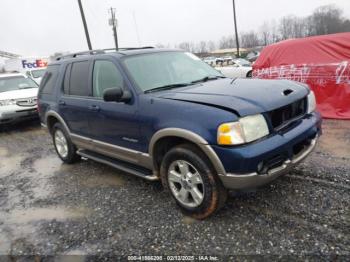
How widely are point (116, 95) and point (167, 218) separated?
148 centimetres

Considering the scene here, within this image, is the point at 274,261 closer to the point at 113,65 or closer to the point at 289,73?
the point at 113,65

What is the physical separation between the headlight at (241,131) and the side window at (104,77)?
1603 mm

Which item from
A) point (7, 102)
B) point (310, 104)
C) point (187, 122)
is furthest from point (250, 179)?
point (7, 102)

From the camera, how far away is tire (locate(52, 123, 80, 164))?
5.39 metres

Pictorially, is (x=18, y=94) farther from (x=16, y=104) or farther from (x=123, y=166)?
(x=123, y=166)

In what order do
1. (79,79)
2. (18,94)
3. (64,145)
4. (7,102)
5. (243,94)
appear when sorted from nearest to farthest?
(243,94) < (79,79) < (64,145) < (7,102) < (18,94)

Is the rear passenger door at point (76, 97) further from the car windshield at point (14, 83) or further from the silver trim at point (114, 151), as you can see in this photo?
the car windshield at point (14, 83)

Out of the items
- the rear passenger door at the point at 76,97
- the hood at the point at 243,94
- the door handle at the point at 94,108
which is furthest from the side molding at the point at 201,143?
the rear passenger door at the point at 76,97

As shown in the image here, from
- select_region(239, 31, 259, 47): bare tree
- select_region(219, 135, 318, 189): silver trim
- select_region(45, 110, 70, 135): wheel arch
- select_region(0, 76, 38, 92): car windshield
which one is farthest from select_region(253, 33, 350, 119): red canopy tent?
select_region(239, 31, 259, 47): bare tree

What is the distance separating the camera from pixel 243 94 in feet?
10.5

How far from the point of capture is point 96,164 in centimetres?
563

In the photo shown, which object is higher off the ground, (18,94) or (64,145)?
(18,94)

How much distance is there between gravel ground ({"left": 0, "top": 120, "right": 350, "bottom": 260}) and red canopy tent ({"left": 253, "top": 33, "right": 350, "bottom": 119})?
249 cm

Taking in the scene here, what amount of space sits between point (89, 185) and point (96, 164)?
939 mm
